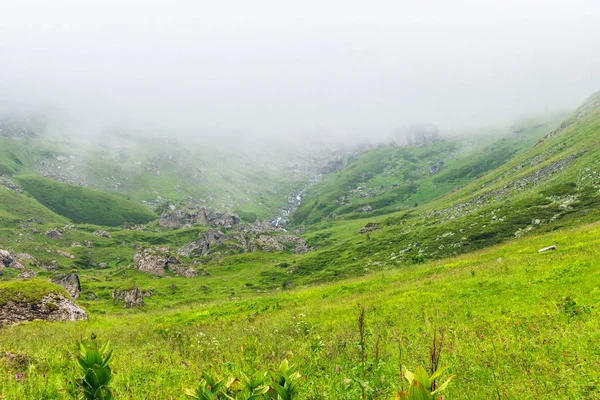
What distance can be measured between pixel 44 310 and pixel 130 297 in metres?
53.7

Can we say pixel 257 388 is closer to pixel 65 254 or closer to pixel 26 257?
pixel 26 257

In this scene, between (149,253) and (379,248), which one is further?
(149,253)

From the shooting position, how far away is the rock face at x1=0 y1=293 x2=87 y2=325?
2708 cm

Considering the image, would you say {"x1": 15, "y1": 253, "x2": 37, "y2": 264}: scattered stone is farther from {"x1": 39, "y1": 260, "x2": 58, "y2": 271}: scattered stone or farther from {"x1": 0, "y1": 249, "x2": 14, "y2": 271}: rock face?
{"x1": 0, "y1": 249, "x2": 14, "y2": 271}: rock face

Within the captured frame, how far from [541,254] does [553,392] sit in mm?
21569

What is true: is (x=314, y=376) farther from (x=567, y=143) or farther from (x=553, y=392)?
(x=567, y=143)

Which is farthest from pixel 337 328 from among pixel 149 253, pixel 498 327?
pixel 149 253

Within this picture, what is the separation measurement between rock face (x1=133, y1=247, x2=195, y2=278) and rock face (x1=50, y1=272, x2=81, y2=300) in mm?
31481

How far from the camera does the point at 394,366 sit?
347 inches

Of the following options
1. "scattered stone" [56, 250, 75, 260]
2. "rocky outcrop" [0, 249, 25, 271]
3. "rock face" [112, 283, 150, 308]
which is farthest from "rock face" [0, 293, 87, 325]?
"scattered stone" [56, 250, 75, 260]

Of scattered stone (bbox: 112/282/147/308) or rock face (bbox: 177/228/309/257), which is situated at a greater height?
scattered stone (bbox: 112/282/147/308)

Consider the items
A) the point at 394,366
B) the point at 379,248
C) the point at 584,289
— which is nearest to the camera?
the point at 394,366

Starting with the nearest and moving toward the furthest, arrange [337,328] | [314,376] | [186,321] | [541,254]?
[314,376]
[337,328]
[541,254]
[186,321]

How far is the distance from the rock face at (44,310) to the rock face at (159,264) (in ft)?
296
